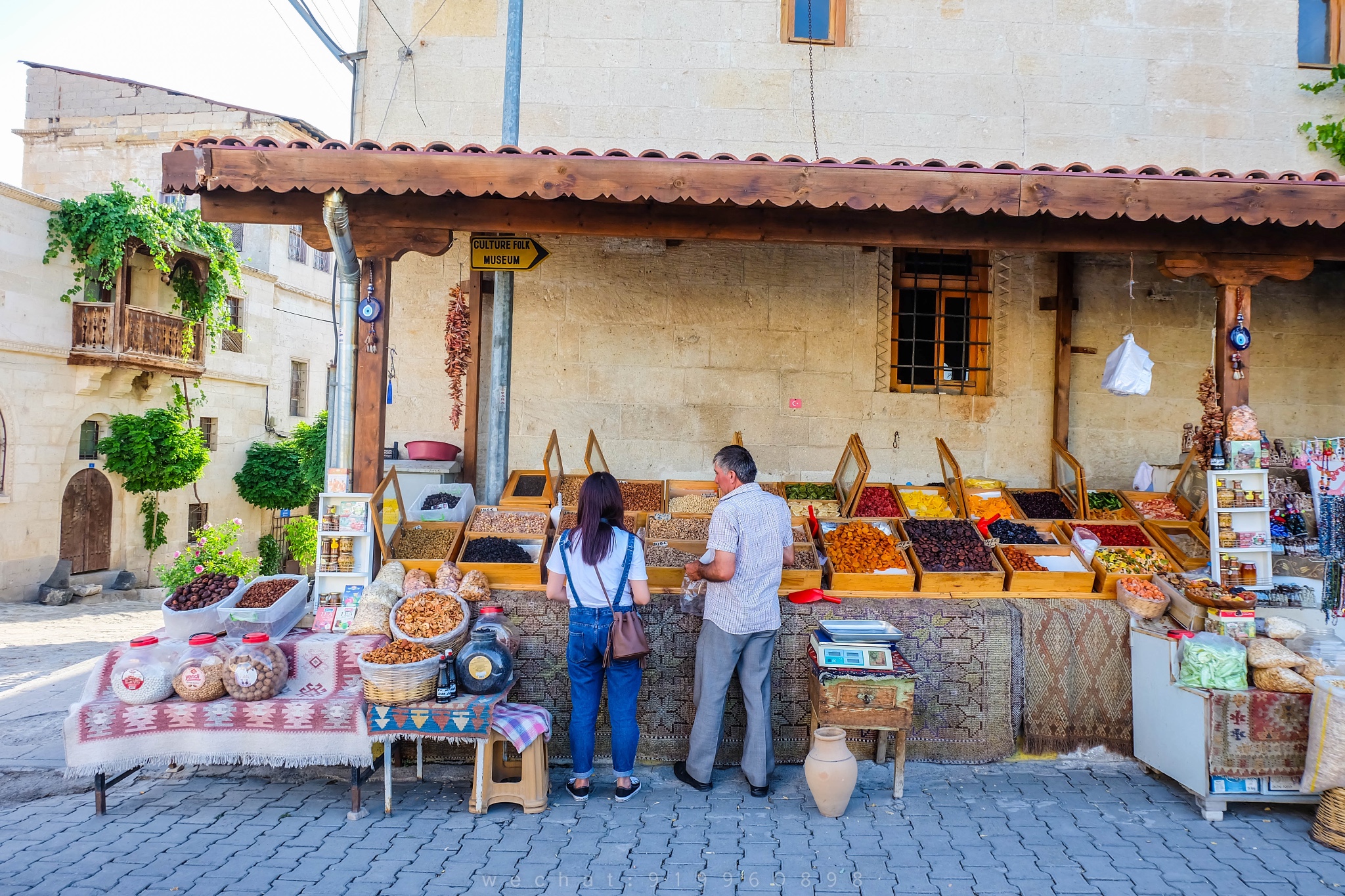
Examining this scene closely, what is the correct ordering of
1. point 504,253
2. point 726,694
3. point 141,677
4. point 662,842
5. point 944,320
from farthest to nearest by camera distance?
point 944,320, point 504,253, point 726,694, point 141,677, point 662,842

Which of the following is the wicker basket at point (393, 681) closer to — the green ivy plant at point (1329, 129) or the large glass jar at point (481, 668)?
the large glass jar at point (481, 668)

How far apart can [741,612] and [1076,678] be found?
7.68ft

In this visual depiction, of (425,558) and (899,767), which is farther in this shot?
(425,558)

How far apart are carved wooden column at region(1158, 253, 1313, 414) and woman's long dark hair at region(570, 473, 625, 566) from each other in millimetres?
4204

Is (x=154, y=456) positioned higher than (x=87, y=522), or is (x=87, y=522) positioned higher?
(x=154, y=456)

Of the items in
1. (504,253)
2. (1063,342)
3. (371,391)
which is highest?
(504,253)

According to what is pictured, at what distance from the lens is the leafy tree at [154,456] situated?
677 inches

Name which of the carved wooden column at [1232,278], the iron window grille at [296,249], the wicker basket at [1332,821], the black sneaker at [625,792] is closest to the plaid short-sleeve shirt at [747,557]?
the black sneaker at [625,792]

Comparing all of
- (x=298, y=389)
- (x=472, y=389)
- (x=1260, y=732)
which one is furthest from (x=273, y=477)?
(x=1260, y=732)

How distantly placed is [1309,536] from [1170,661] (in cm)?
260

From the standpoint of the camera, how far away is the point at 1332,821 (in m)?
3.98

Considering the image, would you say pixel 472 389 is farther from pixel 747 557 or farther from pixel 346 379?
pixel 747 557

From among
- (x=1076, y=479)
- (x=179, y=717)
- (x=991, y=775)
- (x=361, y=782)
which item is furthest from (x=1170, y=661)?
(x=179, y=717)

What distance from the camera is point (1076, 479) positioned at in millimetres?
6805
